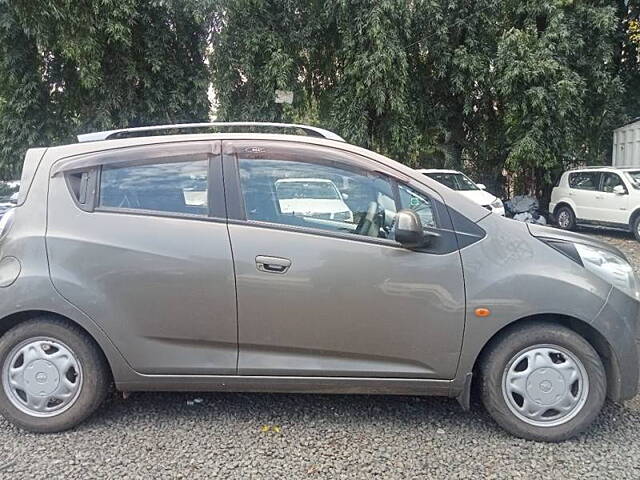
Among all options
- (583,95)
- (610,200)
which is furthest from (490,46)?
(610,200)

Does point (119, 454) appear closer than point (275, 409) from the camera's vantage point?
Yes

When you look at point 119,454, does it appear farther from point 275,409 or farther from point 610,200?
point 610,200

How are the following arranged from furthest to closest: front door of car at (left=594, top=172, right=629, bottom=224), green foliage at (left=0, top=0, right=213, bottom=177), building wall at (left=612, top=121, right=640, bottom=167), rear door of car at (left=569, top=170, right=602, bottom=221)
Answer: building wall at (left=612, top=121, right=640, bottom=167), rear door of car at (left=569, top=170, right=602, bottom=221), front door of car at (left=594, top=172, right=629, bottom=224), green foliage at (left=0, top=0, right=213, bottom=177)

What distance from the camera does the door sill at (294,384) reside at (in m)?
2.90

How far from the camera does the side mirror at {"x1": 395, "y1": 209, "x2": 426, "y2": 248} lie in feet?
9.01

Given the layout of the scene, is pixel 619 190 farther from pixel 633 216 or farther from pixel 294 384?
pixel 294 384

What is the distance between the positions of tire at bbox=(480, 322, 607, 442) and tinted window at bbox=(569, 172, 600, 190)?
10.2 m

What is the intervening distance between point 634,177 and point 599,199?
2.72 feet

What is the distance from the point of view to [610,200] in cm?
1104

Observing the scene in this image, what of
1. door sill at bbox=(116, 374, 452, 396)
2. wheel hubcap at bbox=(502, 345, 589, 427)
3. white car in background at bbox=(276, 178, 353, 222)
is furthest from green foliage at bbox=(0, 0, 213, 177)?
wheel hubcap at bbox=(502, 345, 589, 427)

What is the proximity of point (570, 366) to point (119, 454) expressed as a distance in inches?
102

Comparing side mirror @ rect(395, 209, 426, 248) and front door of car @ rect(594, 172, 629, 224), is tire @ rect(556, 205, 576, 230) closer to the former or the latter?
front door of car @ rect(594, 172, 629, 224)

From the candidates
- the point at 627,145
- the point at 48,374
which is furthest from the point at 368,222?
the point at 627,145

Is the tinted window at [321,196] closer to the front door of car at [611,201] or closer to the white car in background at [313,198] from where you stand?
the white car in background at [313,198]
